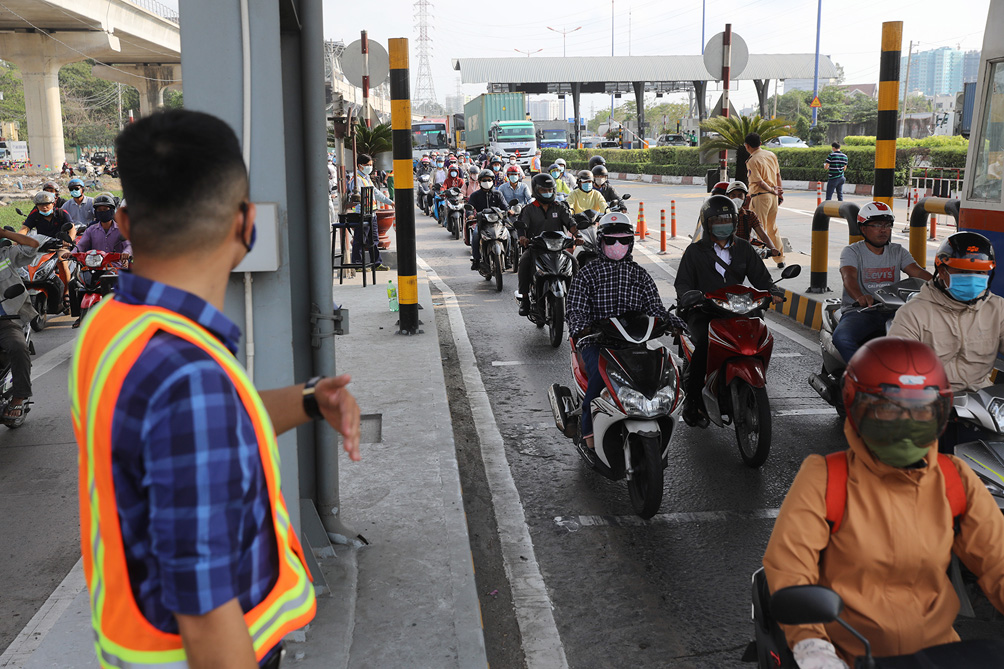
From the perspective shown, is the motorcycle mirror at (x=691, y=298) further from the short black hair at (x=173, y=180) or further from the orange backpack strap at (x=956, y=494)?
the short black hair at (x=173, y=180)

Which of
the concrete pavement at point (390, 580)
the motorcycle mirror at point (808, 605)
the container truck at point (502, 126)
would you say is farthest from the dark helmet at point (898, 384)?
the container truck at point (502, 126)

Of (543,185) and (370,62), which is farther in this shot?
(370,62)

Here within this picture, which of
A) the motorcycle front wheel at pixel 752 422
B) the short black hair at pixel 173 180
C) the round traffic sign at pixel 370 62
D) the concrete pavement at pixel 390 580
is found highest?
the round traffic sign at pixel 370 62

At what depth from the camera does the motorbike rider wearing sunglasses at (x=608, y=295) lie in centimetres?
554

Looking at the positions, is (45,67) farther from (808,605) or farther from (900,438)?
(808,605)

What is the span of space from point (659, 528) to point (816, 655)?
2.87 m

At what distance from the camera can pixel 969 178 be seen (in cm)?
727

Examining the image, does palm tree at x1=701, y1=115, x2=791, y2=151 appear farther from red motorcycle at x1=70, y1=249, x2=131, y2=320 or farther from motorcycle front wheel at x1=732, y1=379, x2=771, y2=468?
motorcycle front wheel at x1=732, y1=379, x2=771, y2=468

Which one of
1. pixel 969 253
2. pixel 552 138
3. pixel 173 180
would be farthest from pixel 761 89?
pixel 173 180

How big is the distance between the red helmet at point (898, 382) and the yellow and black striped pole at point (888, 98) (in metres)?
7.89

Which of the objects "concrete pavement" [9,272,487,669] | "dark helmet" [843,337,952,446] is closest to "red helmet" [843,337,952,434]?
"dark helmet" [843,337,952,446]

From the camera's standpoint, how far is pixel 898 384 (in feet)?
7.84

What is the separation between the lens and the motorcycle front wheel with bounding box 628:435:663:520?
4957 millimetres

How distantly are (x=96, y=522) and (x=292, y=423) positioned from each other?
48cm
